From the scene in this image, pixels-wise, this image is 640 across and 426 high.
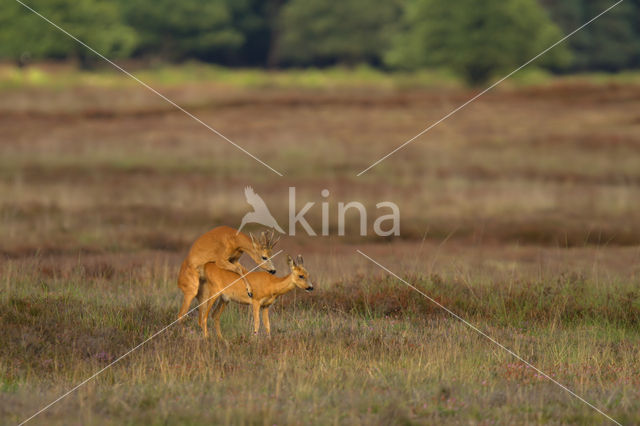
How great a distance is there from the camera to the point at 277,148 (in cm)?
3888

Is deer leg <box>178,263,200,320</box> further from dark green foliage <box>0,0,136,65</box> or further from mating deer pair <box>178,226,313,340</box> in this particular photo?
dark green foliage <box>0,0,136,65</box>

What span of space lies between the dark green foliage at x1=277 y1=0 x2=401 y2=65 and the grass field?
18071 mm

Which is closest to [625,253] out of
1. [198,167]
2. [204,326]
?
[204,326]

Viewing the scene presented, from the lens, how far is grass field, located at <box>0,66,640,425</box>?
9.62 m

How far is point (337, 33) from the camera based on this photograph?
7462cm

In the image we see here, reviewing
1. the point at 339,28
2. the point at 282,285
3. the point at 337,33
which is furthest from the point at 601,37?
the point at 282,285

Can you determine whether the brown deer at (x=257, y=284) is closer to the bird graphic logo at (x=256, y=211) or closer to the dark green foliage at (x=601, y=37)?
the bird graphic logo at (x=256, y=211)

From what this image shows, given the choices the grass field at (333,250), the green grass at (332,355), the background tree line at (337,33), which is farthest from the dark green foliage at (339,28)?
the green grass at (332,355)

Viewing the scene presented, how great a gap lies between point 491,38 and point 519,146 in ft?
61.2

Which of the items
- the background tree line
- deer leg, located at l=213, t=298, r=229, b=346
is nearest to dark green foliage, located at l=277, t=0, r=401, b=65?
the background tree line

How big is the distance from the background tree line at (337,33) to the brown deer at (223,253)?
46743 mm

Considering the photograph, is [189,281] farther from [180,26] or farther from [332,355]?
[180,26]

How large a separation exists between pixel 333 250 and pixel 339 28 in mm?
54757

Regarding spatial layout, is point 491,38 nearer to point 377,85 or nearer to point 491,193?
point 377,85
